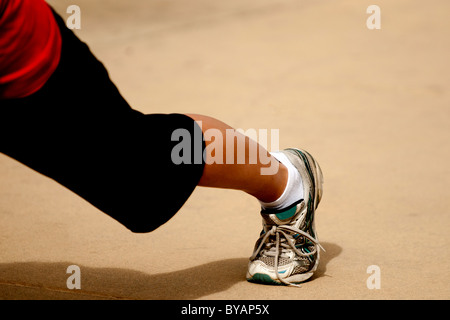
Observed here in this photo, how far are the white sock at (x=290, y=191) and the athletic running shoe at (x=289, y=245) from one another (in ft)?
0.04

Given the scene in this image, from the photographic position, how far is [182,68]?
14.2 feet

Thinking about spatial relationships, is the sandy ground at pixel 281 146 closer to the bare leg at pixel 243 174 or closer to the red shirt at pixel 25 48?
the bare leg at pixel 243 174

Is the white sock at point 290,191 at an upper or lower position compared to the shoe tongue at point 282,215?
upper

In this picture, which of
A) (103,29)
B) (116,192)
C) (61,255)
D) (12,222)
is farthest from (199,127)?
(103,29)

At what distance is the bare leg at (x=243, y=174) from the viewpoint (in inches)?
52.9

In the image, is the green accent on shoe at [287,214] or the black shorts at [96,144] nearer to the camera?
the black shorts at [96,144]

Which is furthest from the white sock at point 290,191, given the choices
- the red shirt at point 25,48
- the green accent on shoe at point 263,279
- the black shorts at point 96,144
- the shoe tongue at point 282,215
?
the red shirt at point 25,48

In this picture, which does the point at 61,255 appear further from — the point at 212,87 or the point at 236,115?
the point at 212,87

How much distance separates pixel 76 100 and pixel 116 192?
0.20 m

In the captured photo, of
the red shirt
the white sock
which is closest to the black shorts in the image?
the red shirt

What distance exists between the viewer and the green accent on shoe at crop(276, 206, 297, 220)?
1535 millimetres

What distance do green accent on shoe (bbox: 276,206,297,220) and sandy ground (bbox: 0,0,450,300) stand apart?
175 millimetres

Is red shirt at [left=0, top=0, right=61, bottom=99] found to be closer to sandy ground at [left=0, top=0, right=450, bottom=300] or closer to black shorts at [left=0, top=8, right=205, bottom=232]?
black shorts at [left=0, top=8, right=205, bottom=232]
